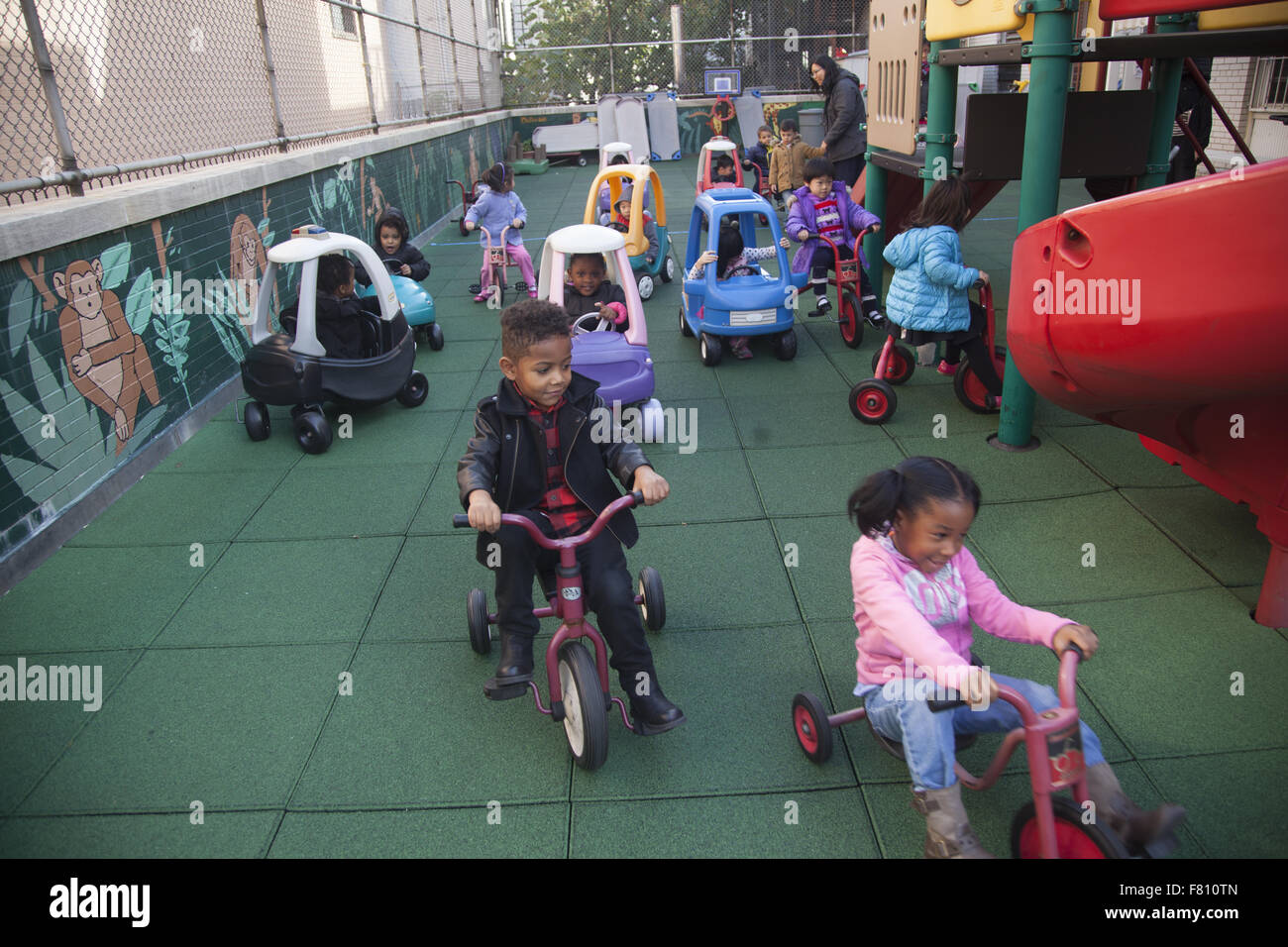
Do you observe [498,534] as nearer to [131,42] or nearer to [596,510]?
[596,510]

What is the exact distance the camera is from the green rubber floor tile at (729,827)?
2.64 metres

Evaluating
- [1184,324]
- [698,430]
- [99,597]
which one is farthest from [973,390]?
[99,597]

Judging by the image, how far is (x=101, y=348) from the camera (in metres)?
5.10

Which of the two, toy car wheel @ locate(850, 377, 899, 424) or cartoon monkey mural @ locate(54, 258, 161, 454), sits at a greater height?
cartoon monkey mural @ locate(54, 258, 161, 454)

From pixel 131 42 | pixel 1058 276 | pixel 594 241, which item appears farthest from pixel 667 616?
pixel 131 42

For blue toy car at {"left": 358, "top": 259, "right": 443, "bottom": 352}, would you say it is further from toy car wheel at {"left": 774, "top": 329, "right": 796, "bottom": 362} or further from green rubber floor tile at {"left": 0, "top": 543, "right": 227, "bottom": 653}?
green rubber floor tile at {"left": 0, "top": 543, "right": 227, "bottom": 653}

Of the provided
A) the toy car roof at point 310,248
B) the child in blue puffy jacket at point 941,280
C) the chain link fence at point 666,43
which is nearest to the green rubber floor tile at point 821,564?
the child in blue puffy jacket at point 941,280

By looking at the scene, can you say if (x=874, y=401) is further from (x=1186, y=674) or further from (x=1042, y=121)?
(x=1186, y=674)

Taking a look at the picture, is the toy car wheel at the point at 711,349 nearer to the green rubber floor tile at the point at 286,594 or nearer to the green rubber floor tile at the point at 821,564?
the green rubber floor tile at the point at 821,564

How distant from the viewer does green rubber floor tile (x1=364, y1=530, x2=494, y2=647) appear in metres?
3.81

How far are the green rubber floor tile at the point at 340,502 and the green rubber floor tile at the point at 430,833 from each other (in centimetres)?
204

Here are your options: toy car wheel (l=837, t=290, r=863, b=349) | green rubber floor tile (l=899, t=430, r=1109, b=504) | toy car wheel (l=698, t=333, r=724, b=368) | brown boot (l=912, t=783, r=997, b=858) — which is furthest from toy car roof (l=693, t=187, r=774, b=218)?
brown boot (l=912, t=783, r=997, b=858)

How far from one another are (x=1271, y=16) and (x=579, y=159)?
660 inches

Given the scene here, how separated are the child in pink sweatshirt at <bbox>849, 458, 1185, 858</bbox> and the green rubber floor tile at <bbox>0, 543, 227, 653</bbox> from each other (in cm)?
296
